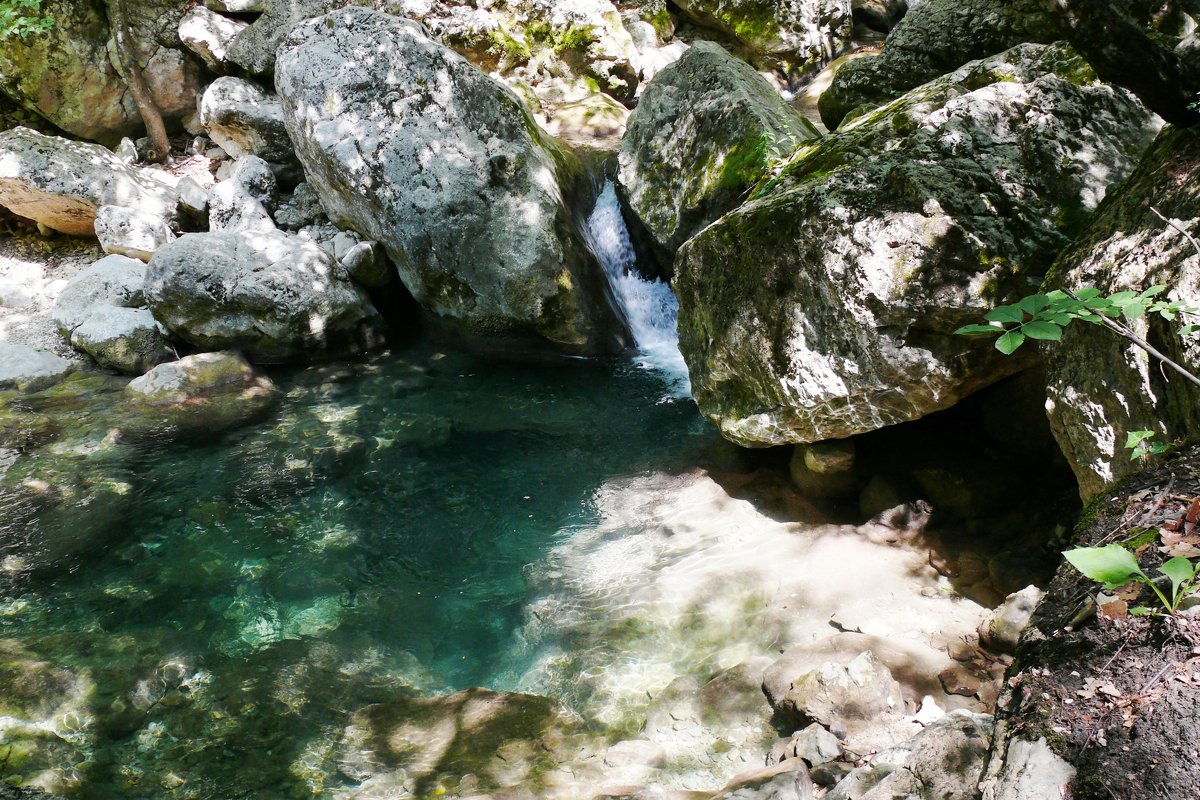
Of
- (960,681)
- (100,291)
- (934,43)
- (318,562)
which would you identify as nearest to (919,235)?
(960,681)

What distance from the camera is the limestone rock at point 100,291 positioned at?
9.06 metres

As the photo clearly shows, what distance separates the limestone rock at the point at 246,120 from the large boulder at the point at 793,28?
7468mm

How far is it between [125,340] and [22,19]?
561cm

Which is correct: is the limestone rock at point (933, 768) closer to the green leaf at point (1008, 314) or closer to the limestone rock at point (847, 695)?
the limestone rock at point (847, 695)

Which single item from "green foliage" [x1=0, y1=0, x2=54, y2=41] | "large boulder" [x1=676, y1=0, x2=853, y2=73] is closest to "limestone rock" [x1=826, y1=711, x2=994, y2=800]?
"large boulder" [x1=676, y1=0, x2=853, y2=73]

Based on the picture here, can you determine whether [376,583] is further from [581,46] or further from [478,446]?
[581,46]

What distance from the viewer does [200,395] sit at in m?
7.74

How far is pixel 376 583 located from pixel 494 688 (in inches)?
52.6

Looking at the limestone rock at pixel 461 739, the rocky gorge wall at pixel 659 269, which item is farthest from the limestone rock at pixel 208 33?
the limestone rock at pixel 461 739

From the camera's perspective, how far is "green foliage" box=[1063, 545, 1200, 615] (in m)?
1.49

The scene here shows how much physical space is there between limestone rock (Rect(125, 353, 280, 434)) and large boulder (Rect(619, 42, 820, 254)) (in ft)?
14.6

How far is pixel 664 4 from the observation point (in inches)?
518

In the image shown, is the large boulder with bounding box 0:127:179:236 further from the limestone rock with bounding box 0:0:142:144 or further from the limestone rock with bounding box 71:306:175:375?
the limestone rock with bounding box 71:306:175:375

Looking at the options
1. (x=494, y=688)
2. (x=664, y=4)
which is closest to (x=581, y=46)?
(x=664, y=4)
